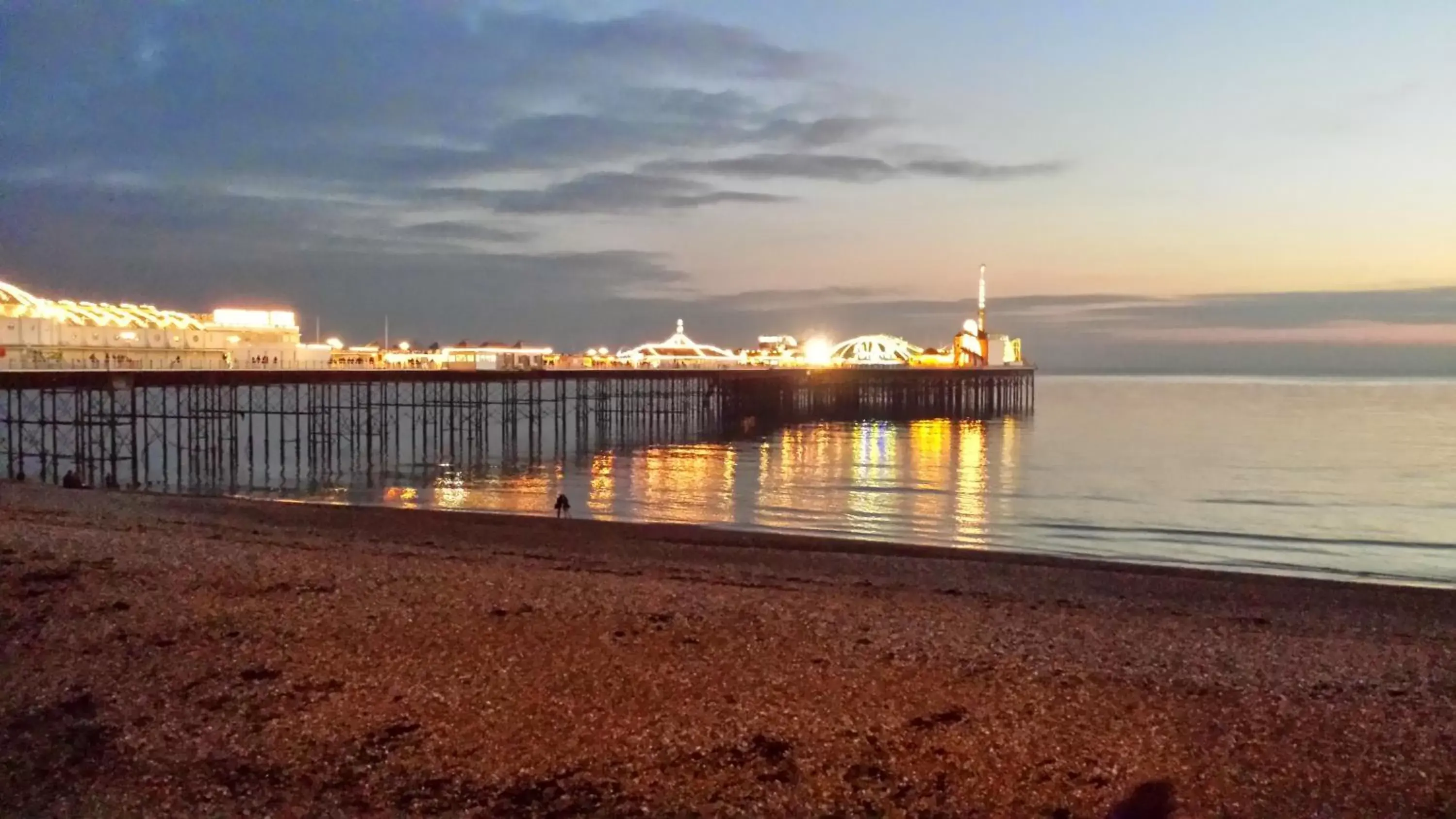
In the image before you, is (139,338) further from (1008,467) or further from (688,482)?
(1008,467)

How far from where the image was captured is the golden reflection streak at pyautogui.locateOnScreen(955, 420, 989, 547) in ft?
70.6

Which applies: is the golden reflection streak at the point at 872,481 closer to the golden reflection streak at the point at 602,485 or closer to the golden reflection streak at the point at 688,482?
the golden reflection streak at the point at 688,482

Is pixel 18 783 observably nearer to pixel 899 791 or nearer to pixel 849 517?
pixel 899 791

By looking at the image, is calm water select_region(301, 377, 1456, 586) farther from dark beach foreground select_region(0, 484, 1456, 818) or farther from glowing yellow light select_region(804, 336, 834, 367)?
glowing yellow light select_region(804, 336, 834, 367)

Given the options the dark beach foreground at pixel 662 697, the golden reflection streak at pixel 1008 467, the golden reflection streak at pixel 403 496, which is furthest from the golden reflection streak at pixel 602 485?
the dark beach foreground at pixel 662 697

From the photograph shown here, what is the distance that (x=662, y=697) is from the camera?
726cm

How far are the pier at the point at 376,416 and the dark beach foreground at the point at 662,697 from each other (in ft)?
68.1

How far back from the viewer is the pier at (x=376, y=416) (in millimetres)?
31234

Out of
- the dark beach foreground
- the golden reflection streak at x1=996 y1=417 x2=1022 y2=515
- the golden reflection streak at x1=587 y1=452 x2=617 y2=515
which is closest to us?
the dark beach foreground

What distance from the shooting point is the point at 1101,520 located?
79.2ft

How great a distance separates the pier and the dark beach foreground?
20757 millimetres

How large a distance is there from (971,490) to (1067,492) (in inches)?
107

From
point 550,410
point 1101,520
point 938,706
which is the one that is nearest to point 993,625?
point 938,706

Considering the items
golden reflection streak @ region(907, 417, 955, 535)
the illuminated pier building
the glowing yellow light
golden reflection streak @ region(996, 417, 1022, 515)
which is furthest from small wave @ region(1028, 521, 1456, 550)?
the glowing yellow light
